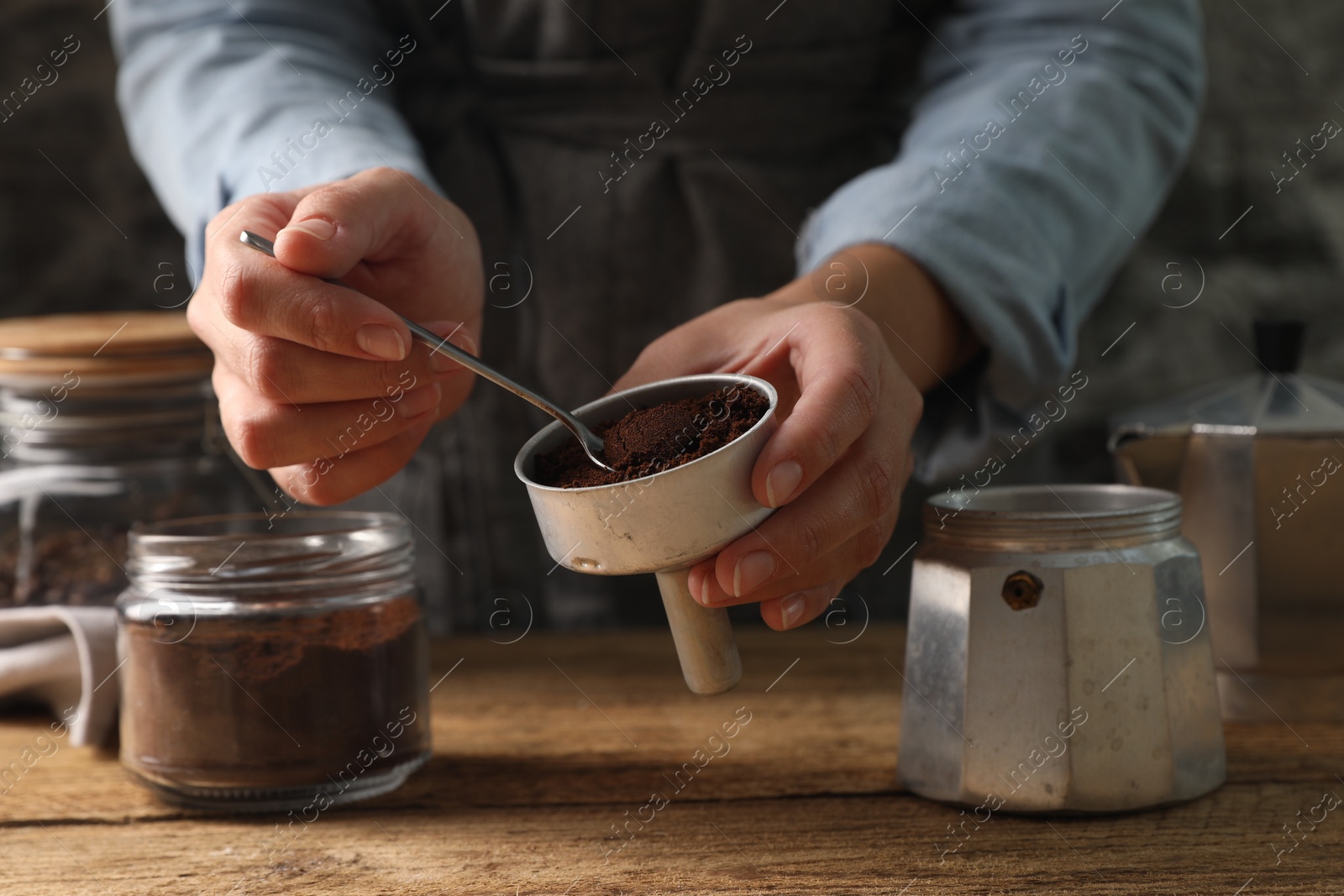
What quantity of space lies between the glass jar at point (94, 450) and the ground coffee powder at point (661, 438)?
41 cm

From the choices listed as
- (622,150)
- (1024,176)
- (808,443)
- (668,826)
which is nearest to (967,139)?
(1024,176)

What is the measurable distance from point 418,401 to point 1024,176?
46 centimetres

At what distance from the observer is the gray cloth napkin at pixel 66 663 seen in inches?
28.4

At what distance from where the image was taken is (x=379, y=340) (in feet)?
1.77

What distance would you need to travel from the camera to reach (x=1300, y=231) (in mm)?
1214

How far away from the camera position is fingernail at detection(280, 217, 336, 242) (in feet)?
1.75

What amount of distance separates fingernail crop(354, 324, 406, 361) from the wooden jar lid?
32 cm

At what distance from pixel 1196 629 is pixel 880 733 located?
208 mm

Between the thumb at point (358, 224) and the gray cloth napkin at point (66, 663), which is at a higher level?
the thumb at point (358, 224)

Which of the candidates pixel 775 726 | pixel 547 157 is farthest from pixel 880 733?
pixel 547 157

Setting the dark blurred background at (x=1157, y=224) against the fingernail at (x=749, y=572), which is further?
the dark blurred background at (x=1157, y=224)

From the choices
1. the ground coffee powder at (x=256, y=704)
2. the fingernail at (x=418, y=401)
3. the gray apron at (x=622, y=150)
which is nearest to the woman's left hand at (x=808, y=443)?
the fingernail at (x=418, y=401)

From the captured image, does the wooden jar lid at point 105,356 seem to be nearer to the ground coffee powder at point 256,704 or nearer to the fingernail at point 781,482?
the ground coffee powder at point 256,704

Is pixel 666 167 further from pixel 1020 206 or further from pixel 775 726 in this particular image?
pixel 775 726
